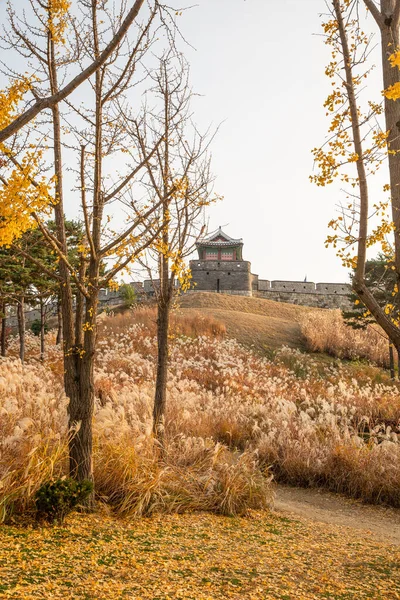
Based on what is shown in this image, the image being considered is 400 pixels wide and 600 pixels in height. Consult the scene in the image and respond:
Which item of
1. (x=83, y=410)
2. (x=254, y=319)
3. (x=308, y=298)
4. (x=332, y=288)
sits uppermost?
(x=332, y=288)

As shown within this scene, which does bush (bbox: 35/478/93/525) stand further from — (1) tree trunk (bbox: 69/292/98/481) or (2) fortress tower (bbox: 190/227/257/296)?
(2) fortress tower (bbox: 190/227/257/296)

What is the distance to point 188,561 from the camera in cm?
369

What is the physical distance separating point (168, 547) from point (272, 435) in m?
3.81

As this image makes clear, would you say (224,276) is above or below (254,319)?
above

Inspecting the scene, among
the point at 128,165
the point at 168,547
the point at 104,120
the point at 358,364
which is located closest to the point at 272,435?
the point at 168,547

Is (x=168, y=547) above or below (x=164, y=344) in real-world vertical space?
below

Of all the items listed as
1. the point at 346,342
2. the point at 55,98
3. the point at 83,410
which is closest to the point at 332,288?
the point at 346,342

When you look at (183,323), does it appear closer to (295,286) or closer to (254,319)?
(254,319)

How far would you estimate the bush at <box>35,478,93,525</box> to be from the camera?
422 cm

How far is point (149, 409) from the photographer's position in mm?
7746

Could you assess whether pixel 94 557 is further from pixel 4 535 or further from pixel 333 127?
pixel 333 127

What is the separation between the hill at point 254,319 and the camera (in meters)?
22.8

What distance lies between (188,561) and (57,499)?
1247mm

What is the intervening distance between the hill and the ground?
676 inches
